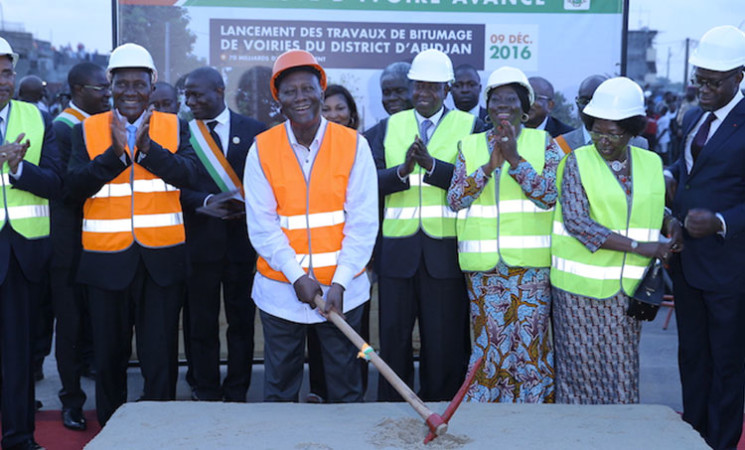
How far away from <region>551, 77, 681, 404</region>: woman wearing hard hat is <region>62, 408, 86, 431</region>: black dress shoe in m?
2.90

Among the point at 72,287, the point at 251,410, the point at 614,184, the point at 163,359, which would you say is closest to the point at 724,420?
the point at 614,184

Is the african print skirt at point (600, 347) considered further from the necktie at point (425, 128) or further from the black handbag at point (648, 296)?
the necktie at point (425, 128)

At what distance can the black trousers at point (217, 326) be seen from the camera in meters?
5.06

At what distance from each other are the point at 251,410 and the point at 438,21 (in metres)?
3.85

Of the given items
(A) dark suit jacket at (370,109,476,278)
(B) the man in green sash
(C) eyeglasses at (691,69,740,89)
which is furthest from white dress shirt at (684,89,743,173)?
(B) the man in green sash

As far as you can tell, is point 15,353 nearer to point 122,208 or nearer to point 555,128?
point 122,208

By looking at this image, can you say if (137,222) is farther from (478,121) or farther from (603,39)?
(603,39)

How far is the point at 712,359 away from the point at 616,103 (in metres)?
1.46

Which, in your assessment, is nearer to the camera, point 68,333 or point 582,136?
point 68,333

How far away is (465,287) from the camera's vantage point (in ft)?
15.3

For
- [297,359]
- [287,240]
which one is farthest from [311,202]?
[297,359]

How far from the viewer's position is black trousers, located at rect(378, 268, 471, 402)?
4602 millimetres

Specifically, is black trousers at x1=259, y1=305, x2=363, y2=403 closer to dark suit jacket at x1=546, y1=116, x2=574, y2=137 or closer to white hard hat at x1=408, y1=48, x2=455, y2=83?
white hard hat at x1=408, y1=48, x2=455, y2=83

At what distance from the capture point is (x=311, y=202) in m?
3.66
